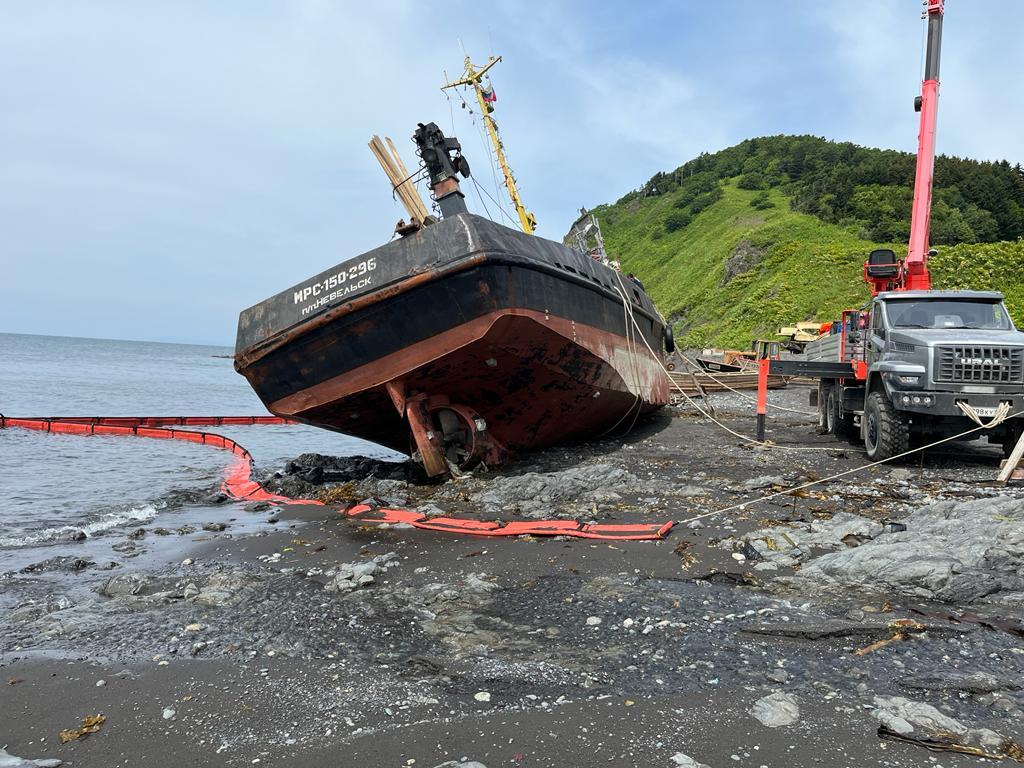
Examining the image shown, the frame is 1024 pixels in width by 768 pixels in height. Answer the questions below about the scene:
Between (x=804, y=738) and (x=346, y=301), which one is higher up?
(x=346, y=301)

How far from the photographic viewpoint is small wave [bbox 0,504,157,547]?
6008mm

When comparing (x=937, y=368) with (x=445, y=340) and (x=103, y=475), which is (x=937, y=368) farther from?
(x=103, y=475)

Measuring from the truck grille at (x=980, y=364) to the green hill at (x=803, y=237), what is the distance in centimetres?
1917

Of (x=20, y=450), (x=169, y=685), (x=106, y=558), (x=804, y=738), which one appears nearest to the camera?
(x=804, y=738)

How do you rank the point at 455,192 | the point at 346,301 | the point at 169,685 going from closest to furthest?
the point at 169,685
the point at 346,301
the point at 455,192

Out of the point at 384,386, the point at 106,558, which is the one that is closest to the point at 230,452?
the point at 384,386

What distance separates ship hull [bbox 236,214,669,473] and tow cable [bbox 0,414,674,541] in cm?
119

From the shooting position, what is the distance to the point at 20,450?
12039mm

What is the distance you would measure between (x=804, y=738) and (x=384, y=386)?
575 cm

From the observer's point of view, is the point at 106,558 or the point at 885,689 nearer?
the point at 885,689

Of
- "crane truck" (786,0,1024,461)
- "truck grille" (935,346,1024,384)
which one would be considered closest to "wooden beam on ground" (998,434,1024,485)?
"crane truck" (786,0,1024,461)

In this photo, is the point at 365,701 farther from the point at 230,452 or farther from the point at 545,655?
the point at 230,452

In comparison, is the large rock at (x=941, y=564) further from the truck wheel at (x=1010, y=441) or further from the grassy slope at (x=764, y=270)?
the grassy slope at (x=764, y=270)

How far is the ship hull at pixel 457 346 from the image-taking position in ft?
22.7
